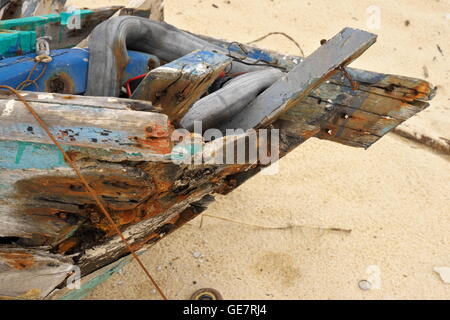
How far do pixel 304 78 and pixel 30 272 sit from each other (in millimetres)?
1835

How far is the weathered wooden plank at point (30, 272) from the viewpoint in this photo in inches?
101

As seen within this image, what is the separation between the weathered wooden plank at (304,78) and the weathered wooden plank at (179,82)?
0.33m

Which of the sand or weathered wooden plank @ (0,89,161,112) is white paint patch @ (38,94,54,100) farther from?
the sand

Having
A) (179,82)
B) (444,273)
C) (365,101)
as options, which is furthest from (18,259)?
(444,273)

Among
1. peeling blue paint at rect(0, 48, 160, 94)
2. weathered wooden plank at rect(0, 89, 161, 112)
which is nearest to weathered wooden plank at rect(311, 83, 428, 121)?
peeling blue paint at rect(0, 48, 160, 94)

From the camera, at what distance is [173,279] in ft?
12.0

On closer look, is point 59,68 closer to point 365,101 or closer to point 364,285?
point 365,101

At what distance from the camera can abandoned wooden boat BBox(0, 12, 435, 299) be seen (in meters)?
2.08

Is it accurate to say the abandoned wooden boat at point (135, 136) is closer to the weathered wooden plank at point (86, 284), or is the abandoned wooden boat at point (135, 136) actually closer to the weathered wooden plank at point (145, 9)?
the weathered wooden plank at point (86, 284)

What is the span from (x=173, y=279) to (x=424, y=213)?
2.50 m

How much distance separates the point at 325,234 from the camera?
4.18 metres

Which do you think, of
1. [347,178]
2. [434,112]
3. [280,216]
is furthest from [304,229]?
[434,112]

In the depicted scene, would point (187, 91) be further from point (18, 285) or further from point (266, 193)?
point (266, 193)
